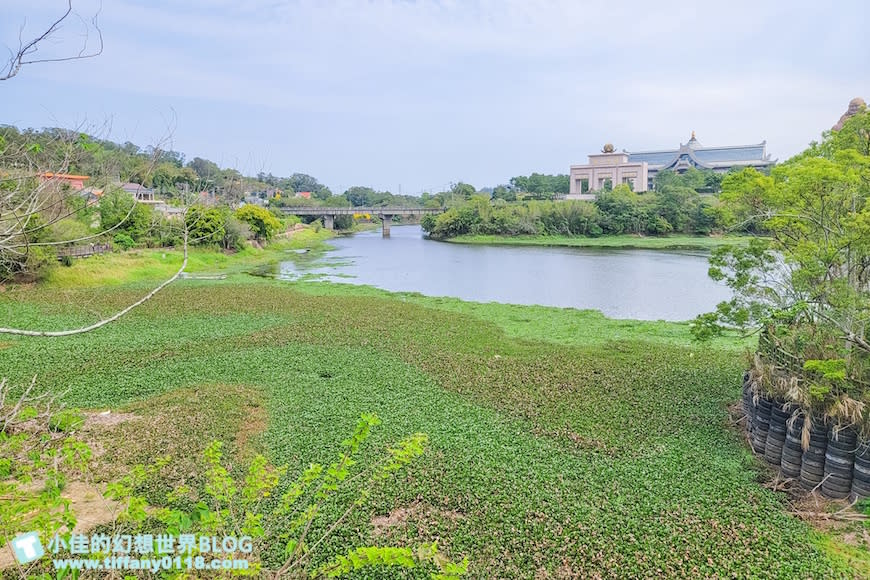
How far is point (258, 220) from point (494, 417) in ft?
107

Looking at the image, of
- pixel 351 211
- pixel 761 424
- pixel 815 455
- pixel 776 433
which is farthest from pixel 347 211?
pixel 815 455

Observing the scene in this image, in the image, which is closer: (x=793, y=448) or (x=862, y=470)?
(x=862, y=470)

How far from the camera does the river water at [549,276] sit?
1823cm

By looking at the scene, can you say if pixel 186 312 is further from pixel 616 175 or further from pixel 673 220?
pixel 616 175

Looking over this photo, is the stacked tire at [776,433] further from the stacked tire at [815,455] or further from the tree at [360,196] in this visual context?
the tree at [360,196]

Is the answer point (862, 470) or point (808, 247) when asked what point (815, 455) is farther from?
point (808, 247)

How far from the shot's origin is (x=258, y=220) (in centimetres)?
3619

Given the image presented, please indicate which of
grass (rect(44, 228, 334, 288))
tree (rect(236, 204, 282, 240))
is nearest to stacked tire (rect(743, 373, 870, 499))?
grass (rect(44, 228, 334, 288))

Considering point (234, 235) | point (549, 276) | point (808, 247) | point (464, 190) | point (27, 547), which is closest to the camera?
point (27, 547)

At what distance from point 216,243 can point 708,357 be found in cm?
2739

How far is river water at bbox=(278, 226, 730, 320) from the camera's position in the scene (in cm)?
1823

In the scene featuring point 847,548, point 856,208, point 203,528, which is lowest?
point 847,548

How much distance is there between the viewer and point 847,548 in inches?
168

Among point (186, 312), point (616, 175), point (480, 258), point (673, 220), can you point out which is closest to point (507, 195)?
point (616, 175)
